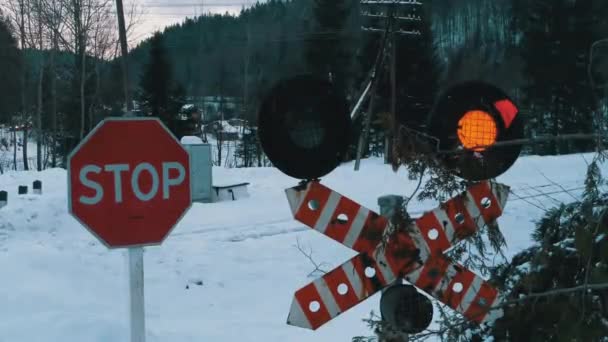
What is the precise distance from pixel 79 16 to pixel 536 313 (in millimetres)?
34851

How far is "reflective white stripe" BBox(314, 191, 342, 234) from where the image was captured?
2321mm

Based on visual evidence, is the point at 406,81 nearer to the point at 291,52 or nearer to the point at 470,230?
the point at 291,52

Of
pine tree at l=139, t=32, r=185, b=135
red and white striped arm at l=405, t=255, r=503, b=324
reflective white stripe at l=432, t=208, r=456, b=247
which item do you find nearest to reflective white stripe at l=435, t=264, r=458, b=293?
red and white striped arm at l=405, t=255, r=503, b=324

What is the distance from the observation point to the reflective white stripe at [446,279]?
2.42m

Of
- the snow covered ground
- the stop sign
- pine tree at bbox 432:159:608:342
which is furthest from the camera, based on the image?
the snow covered ground

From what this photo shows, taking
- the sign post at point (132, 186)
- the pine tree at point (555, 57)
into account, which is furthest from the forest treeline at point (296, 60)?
the sign post at point (132, 186)

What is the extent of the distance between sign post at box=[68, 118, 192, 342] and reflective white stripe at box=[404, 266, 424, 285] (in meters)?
1.58

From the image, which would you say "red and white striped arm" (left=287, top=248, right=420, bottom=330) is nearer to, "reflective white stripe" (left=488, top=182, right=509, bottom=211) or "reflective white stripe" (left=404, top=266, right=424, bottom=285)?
"reflective white stripe" (left=404, top=266, right=424, bottom=285)

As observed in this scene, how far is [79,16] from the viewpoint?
33875 millimetres

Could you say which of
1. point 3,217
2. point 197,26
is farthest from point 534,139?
point 197,26

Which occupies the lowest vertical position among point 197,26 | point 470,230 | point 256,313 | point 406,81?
point 256,313

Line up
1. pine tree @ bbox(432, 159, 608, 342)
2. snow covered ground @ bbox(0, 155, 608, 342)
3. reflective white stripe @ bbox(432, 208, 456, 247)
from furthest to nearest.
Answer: snow covered ground @ bbox(0, 155, 608, 342) → reflective white stripe @ bbox(432, 208, 456, 247) → pine tree @ bbox(432, 159, 608, 342)

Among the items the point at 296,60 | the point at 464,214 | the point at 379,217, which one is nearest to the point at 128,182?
the point at 379,217

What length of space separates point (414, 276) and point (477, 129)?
0.58 metres
